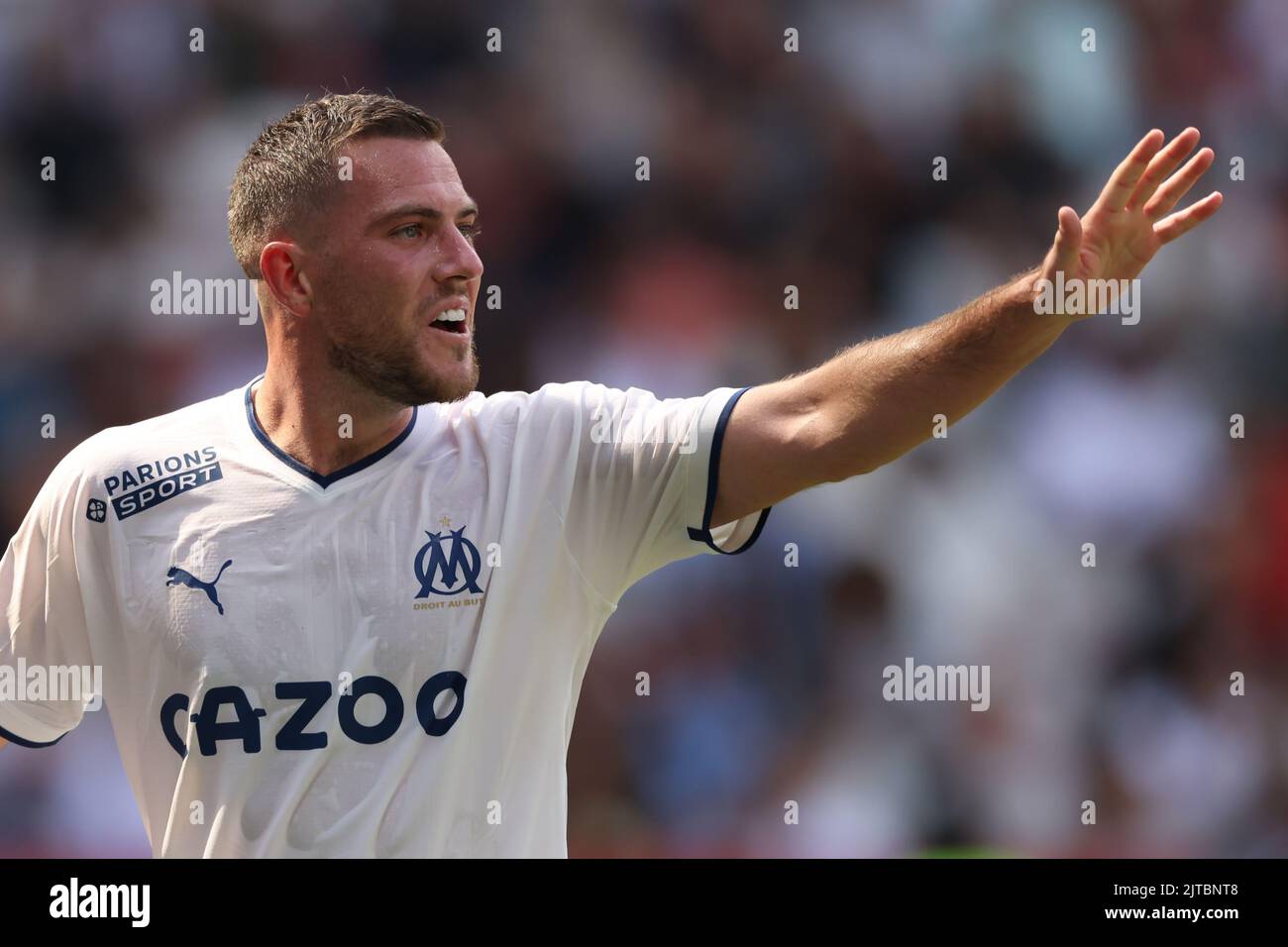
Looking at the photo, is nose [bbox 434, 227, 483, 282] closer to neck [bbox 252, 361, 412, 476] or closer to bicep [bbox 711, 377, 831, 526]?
neck [bbox 252, 361, 412, 476]

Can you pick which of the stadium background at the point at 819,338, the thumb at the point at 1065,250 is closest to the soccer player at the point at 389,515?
the thumb at the point at 1065,250

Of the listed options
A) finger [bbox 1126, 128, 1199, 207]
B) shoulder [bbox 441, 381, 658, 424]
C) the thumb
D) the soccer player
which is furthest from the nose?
finger [bbox 1126, 128, 1199, 207]

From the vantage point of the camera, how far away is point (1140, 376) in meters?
6.80

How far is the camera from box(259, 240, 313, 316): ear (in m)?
3.48

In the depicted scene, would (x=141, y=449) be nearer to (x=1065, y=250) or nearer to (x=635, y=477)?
(x=635, y=477)

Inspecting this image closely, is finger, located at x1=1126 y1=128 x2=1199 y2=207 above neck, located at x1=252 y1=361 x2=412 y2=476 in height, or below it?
above

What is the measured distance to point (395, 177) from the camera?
3.39 metres

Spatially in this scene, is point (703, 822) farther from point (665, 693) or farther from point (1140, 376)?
point (1140, 376)

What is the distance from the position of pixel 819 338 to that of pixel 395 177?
3.61 metres

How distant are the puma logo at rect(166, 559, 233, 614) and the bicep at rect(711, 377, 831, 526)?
1.09 metres

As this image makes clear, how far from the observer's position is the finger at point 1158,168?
9.52 feet

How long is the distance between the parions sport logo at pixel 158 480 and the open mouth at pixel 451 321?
59cm

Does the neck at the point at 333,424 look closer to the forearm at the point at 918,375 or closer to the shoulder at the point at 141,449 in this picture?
the shoulder at the point at 141,449
